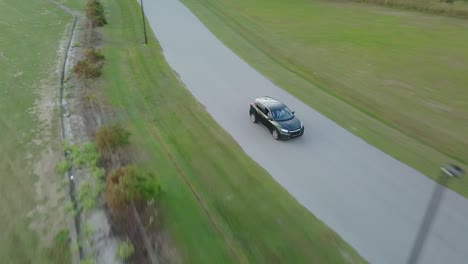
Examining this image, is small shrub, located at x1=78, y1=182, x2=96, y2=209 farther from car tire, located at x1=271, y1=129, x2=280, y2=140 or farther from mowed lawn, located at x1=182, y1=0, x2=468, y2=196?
mowed lawn, located at x1=182, y1=0, x2=468, y2=196

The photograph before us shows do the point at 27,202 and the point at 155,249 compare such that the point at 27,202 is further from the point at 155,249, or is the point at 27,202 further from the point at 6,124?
the point at 6,124

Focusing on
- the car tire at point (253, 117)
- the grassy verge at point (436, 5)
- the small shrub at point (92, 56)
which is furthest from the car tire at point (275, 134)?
the grassy verge at point (436, 5)

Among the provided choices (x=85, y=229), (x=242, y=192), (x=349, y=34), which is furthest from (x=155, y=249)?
(x=349, y=34)

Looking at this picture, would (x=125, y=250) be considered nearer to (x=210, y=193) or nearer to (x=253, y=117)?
(x=210, y=193)

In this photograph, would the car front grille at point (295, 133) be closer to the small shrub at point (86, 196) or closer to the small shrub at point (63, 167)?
the small shrub at point (86, 196)

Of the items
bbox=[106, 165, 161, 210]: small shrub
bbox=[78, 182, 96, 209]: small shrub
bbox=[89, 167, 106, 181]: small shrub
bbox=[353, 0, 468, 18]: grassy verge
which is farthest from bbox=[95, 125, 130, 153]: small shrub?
bbox=[353, 0, 468, 18]: grassy verge

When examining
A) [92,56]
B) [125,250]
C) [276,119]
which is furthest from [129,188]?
[92,56]
